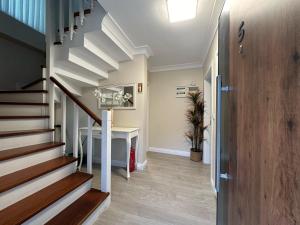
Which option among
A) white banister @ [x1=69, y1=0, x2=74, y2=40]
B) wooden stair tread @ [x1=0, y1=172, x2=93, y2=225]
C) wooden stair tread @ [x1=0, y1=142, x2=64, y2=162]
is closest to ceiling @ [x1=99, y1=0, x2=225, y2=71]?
white banister @ [x1=69, y1=0, x2=74, y2=40]

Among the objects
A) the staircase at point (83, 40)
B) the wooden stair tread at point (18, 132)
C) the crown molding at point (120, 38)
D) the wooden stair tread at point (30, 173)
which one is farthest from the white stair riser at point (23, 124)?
the crown molding at point (120, 38)

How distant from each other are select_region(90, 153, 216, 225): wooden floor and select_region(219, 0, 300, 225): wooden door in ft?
3.69

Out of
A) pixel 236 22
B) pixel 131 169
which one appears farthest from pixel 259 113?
pixel 131 169

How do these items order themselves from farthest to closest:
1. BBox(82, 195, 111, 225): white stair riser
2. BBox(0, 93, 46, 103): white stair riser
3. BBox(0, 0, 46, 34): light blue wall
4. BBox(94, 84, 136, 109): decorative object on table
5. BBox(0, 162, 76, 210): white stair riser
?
BBox(94, 84, 136, 109): decorative object on table
BBox(0, 0, 46, 34): light blue wall
BBox(0, 93, 46, 103): white stair riser
BBox(82, 195, 111, 225): white stair riser
BBox(0, 162, 76, 210): white stair riser

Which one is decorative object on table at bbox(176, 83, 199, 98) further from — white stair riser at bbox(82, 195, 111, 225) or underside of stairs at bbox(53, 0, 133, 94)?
white stair riser at bbox(82, 195, 111, 225)

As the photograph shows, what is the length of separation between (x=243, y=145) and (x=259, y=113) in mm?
217

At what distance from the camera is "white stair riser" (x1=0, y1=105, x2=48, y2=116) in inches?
79.4

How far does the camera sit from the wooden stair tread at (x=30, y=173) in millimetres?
1237

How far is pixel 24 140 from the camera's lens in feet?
5.77

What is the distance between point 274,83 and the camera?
1.46 ft

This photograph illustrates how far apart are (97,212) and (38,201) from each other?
58 centimetres

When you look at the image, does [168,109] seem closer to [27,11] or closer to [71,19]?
[71,19]

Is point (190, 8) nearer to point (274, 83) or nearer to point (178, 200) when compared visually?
point (274, 83)

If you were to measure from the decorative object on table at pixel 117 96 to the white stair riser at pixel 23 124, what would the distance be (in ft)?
3.69
